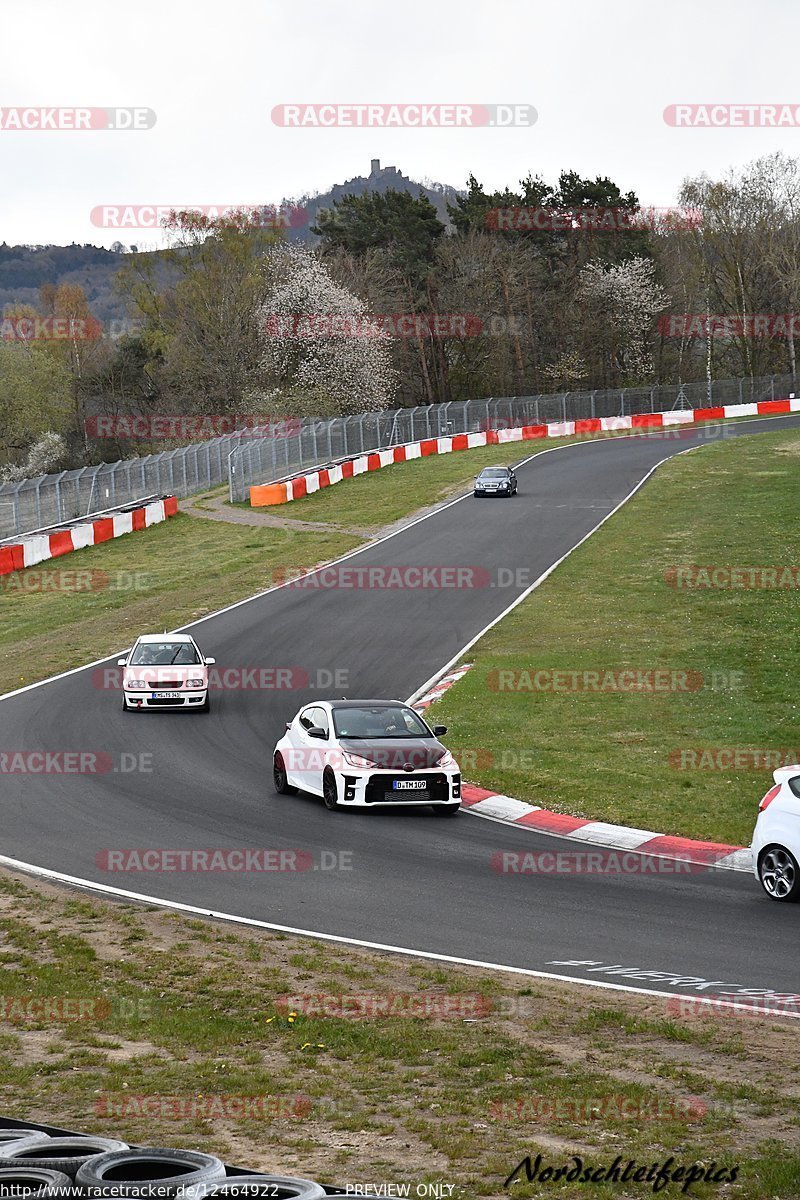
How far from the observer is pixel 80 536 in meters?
47.0

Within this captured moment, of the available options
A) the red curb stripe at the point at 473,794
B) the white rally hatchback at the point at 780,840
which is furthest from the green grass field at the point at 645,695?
the white rally hatchback at the point at 780,840

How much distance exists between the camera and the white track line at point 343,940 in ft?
34.6

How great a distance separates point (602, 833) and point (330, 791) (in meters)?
3.95

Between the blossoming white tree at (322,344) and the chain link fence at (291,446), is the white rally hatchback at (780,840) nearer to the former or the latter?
the chain link fence at (291,446)

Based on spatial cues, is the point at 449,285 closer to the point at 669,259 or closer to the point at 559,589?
the point at 669,259

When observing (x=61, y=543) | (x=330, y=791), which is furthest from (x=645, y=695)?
(x=61, y=543)

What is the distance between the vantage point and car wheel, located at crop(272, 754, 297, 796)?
64.1 feet

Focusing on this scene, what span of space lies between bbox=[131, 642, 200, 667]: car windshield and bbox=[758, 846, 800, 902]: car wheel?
14230mm

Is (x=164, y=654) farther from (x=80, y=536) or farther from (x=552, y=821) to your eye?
(x=80, y=536)

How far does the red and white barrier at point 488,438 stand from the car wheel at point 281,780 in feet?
122

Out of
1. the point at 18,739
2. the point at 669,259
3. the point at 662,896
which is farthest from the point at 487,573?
the point at 669,259

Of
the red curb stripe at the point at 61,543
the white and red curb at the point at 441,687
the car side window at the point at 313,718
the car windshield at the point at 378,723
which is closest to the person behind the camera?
the car windshield at the point at 378,723

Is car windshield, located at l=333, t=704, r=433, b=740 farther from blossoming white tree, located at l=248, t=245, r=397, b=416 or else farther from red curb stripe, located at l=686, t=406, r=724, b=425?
red curb stripe, located at l=686, t=406, r=724, b=425

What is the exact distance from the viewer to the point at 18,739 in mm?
22984
